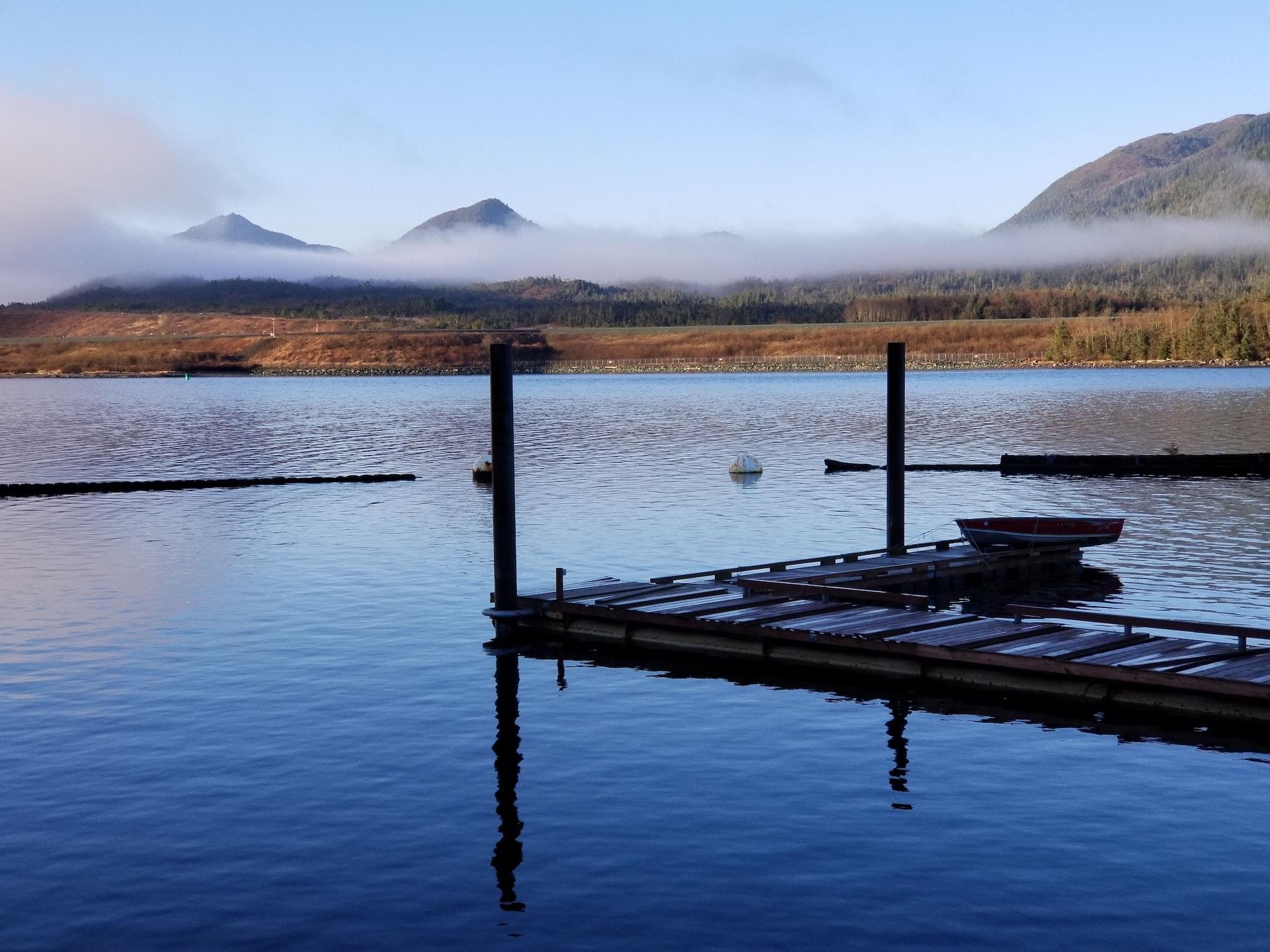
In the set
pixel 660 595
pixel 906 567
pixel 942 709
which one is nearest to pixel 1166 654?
pixel 942 709

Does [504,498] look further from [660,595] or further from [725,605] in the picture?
[725,605]

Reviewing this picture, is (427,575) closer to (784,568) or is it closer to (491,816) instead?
(784,568)

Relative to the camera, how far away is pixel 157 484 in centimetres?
6756

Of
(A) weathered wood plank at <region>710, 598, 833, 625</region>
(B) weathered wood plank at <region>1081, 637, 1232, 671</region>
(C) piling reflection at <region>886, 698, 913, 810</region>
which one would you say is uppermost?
(B) weathered wood plank at <region>1081, 637, 1232, 671</region>

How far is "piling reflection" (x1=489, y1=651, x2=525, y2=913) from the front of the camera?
15.7m

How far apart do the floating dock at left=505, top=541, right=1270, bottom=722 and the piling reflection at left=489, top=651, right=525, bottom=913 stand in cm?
274

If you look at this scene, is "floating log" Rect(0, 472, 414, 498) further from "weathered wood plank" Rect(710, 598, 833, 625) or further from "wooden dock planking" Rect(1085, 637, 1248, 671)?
"wooden dock planking" Rect(1085, 637, 1248, 671)

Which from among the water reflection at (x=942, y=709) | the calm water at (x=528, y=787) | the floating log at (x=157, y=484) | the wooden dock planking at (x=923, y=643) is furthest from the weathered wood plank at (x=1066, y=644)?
the floating log at (x=157, y=484)

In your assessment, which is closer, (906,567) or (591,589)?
(591,589)

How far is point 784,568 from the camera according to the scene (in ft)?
114

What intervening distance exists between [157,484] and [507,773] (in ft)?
172

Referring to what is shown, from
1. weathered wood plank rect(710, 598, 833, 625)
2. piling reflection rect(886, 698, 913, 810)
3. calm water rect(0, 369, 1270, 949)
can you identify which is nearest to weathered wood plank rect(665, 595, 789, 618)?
weathered wood plank rect(710, 598, 833, 625)

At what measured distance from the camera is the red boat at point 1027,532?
39.5m

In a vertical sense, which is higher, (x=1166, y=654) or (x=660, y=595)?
(x=1166, y=654)
